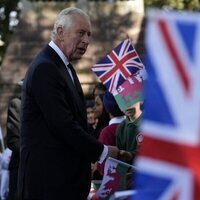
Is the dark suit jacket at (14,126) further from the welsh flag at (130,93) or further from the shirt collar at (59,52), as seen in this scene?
the shirt collar at (59,52)

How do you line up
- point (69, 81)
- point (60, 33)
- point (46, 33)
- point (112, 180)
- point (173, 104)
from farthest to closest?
point (46, 33), point (112, 180), point (60, 33), point (69, 81), point (173, 104)

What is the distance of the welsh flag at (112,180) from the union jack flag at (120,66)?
925mm

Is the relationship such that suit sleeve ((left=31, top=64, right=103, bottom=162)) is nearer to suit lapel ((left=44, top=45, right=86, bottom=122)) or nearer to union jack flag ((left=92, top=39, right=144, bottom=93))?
suit lapel ((left=44, top=45, right=86, bottom=122))

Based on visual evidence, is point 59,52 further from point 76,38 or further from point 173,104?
point 173,104

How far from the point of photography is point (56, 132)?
4379 mm

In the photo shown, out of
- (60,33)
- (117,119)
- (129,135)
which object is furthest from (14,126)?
(60,33)

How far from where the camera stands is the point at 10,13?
721 inches

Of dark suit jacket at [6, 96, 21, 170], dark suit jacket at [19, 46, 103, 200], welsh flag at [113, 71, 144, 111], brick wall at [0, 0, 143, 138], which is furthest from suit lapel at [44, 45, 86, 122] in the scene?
brick wall at [0, 0, 143, 138]

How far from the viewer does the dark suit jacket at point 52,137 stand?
14.4 feet

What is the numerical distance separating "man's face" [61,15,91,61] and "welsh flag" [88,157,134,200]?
735 millimetres

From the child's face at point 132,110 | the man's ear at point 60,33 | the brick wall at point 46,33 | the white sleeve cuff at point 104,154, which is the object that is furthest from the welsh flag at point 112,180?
the brick wall at point 46,33

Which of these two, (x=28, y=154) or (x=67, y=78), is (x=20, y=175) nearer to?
(x=28, y=154)

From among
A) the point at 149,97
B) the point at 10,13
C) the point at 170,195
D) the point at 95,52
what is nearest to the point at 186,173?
the point at 170,195

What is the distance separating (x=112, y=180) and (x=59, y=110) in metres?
0.82
